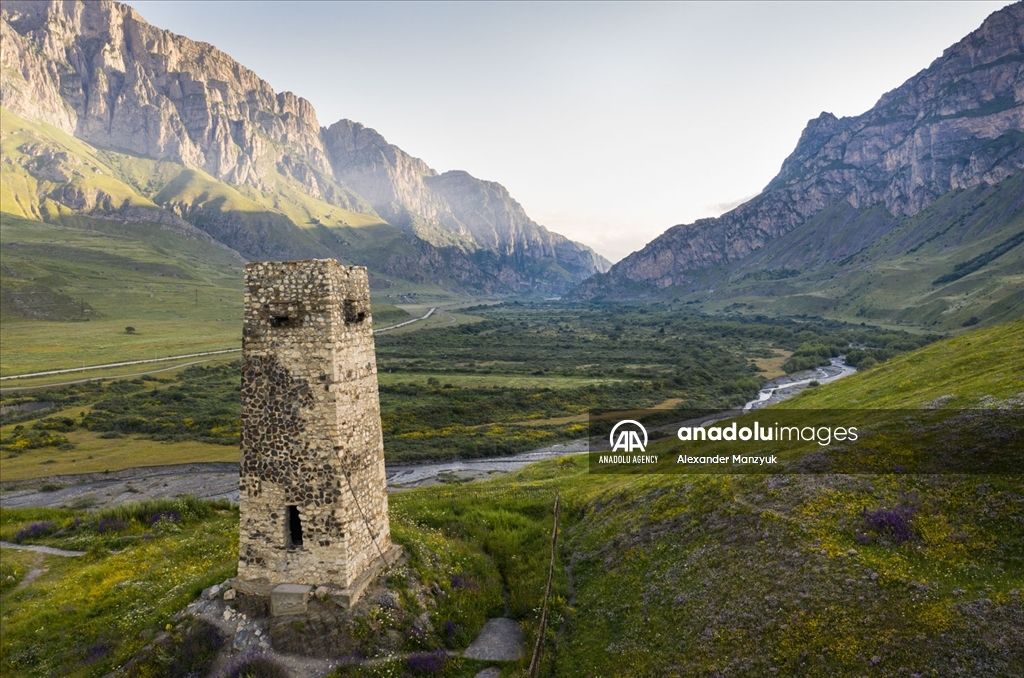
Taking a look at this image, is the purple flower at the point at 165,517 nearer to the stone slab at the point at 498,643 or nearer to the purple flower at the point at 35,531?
the purple flower at the point at 35,531

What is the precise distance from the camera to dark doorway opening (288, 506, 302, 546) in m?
17.8

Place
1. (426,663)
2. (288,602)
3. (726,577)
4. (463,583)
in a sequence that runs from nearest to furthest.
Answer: (426,663) → (288,602) → (726,577) → (463,583)

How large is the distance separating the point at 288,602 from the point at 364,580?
2.39m

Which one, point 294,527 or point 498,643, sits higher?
point 294,527

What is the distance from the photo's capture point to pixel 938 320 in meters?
172

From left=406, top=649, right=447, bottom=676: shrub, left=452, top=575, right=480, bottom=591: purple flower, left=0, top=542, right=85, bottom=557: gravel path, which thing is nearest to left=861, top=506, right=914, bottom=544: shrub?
left=452, top=575, right=480, bottom=591: purple flower

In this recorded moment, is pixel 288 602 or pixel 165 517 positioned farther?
pixel 165 517

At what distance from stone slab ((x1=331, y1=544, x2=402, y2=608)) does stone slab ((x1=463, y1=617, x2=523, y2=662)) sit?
13.4 ft

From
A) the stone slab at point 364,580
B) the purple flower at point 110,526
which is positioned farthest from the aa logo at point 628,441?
the purple flower at point 110,526

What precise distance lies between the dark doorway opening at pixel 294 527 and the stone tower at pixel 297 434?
33 millimetres

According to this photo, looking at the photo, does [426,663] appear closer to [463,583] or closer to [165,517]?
[463,583]

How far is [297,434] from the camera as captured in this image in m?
17.6

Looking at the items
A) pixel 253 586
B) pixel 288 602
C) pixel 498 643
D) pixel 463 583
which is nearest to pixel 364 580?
pixel 288 602

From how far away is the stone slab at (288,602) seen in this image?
17047mm
